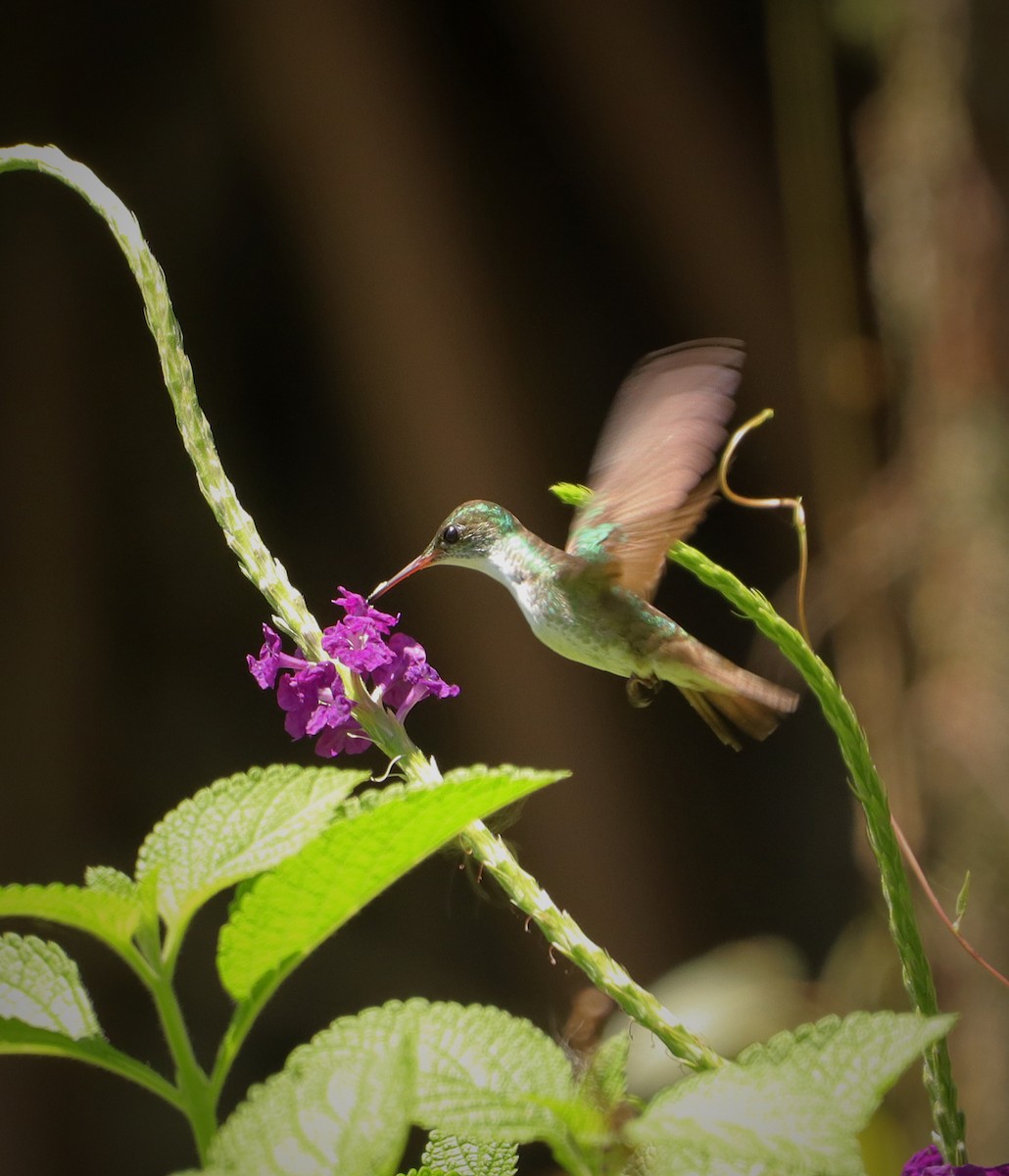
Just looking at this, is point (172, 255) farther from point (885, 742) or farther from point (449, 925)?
point (885, 742)

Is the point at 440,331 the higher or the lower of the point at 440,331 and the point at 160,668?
the higher

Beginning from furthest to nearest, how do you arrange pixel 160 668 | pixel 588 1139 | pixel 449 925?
pixel 449 925, pixel 160 668, pixel 588 1139

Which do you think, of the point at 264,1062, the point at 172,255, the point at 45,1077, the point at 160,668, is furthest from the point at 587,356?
the point at 45,1077

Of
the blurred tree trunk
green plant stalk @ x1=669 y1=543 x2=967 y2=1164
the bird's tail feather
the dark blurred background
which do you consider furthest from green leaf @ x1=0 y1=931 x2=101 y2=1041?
the blurred tree trunk

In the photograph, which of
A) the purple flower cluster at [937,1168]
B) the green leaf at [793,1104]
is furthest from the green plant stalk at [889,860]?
the green leaf at [793,1104]

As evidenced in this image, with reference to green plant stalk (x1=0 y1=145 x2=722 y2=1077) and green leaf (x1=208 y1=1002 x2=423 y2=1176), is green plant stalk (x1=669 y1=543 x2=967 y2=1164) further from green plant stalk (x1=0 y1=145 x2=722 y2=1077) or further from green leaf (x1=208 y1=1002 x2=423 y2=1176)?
green leaf (x1=208 y1=1002 x2=423 y2=1176)

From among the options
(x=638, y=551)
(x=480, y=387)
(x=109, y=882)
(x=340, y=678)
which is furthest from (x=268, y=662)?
(x=480, y=387)

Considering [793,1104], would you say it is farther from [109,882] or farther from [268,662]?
[268,662]
